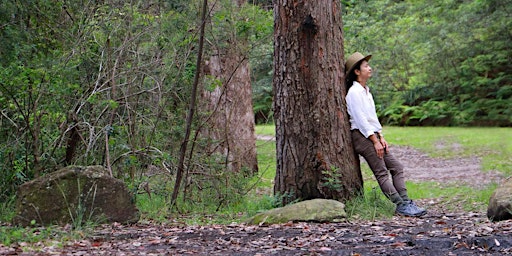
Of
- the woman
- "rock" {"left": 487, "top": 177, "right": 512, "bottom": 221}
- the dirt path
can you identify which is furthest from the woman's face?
the dirt path

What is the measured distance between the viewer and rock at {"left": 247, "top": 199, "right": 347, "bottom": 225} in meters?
7.18

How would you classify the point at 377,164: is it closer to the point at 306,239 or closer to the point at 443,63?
the point at 306,239

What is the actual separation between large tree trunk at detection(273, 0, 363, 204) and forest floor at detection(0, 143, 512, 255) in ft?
2.86

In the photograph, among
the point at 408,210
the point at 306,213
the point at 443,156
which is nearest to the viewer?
the point at 306,213

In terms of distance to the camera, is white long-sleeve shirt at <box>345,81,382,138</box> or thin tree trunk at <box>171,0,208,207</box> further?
thin tree trunk at <box>171,0,208,207</box>

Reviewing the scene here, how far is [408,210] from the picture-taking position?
7.75 meters

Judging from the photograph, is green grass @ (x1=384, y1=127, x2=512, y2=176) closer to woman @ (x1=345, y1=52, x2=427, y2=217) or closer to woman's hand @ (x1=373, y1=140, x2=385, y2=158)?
woman @ (x1=345, y1=52, x2=427, y2=217)

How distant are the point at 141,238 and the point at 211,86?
2726 mm

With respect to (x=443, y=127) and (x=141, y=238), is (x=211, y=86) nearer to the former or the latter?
(x=141, y=238)

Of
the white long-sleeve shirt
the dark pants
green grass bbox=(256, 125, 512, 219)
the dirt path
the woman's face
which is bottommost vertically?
the dirt path

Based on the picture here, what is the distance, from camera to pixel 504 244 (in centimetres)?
504

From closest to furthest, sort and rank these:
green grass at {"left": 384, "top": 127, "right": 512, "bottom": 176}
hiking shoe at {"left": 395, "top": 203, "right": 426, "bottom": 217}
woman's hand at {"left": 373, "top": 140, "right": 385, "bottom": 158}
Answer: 1. hiking shoe at {"left": 395, "top": 203, "right": 426, "bottom": 217}
2. woman's hand at {"left": 373, "top": 140, "right": 385, "bottom": 158}
3. green grass at {"left": 384, "top": 127, "right": 512, "bottom": 176}

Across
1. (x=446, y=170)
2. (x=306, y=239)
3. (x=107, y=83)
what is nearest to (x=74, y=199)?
(x=107, y=83)

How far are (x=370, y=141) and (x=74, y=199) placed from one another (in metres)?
3.52
